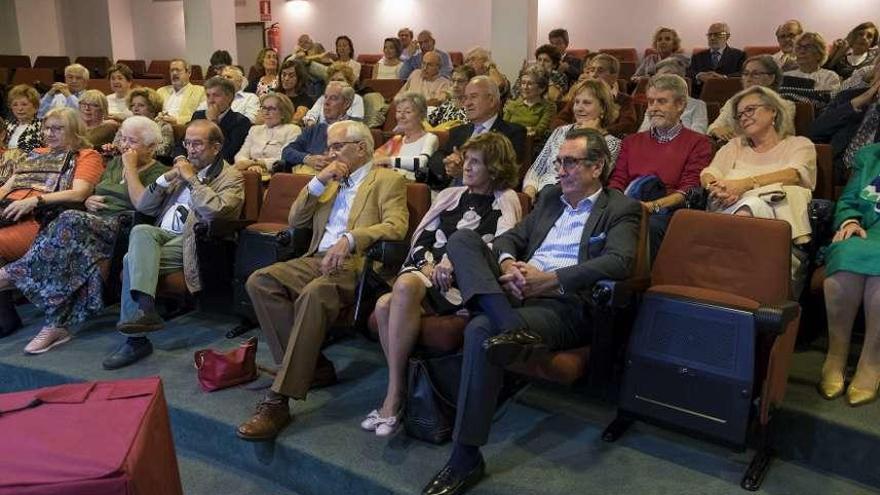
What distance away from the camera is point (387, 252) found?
255cm

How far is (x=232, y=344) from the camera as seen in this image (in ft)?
10.4

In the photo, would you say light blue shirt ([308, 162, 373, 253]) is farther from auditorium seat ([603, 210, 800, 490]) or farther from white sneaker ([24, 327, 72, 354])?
white sneaker ([24, 327, 72, 354])

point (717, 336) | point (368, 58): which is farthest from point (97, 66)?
point (717, 336)

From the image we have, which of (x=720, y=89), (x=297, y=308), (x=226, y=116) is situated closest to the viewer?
(x=297, y=308)

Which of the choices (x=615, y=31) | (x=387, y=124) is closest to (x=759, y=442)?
(x=387, y=124)

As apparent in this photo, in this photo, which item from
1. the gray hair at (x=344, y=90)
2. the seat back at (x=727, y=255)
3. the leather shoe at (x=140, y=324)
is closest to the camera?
the seat back at (x=727, y=255)

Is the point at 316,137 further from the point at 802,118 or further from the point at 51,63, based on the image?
the point at 51,63

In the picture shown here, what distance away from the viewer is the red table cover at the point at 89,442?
141 centimetres

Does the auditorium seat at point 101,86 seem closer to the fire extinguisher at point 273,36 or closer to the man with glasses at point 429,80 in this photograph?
the man with glasses at point 429,80

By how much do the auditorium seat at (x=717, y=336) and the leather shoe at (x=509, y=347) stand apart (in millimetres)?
348

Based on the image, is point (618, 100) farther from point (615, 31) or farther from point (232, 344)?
point (615, 31)

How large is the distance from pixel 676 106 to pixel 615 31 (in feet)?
23.7

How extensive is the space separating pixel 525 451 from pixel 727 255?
2.78 feet

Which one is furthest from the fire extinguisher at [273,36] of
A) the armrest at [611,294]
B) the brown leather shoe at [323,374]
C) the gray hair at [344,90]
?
the armrest at [611,294]
